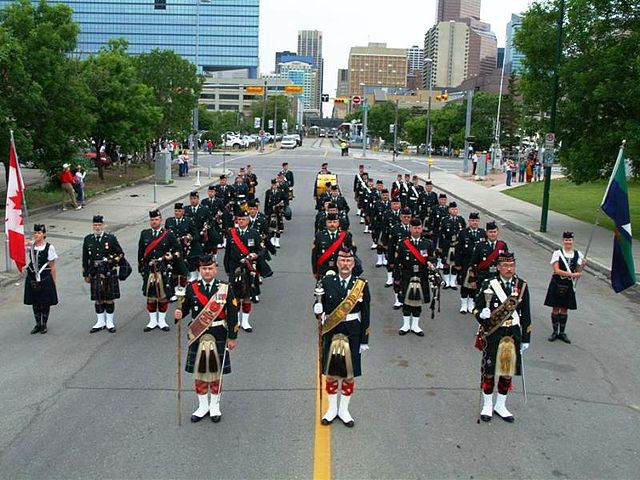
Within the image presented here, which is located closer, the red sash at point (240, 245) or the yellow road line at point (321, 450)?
the yellow road line at point (321, 450)

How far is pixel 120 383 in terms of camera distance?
299 inches

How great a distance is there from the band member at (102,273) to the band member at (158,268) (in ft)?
1.45

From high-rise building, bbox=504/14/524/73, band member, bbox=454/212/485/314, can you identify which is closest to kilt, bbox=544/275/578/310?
band member, bbox=454/212/485/314

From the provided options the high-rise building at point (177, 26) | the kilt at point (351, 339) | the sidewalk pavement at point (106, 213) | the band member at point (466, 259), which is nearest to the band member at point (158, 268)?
the kilt at point (351, 339)

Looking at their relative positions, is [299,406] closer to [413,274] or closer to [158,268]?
[413,274]

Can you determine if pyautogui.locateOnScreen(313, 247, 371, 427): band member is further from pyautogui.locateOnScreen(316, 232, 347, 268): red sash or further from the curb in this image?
the curb

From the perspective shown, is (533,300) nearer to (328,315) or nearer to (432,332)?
(432,332)

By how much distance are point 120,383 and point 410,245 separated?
4.91m

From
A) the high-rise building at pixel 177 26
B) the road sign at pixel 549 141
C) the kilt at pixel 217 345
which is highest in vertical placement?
the high-rise building at pixel 177 26

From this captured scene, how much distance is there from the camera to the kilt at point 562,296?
9.74 meters

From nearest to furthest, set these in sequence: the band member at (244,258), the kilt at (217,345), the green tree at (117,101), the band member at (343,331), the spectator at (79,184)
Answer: the band member at (343,331), the kilt at (217,345), the band member at (244,258), the spectator at (79,184), the green tree at (117,101)

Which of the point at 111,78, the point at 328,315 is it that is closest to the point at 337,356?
the point at 328,315

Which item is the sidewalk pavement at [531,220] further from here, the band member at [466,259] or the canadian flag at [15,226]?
the canadian flag at [15,226]

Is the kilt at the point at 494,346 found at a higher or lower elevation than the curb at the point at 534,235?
higher
